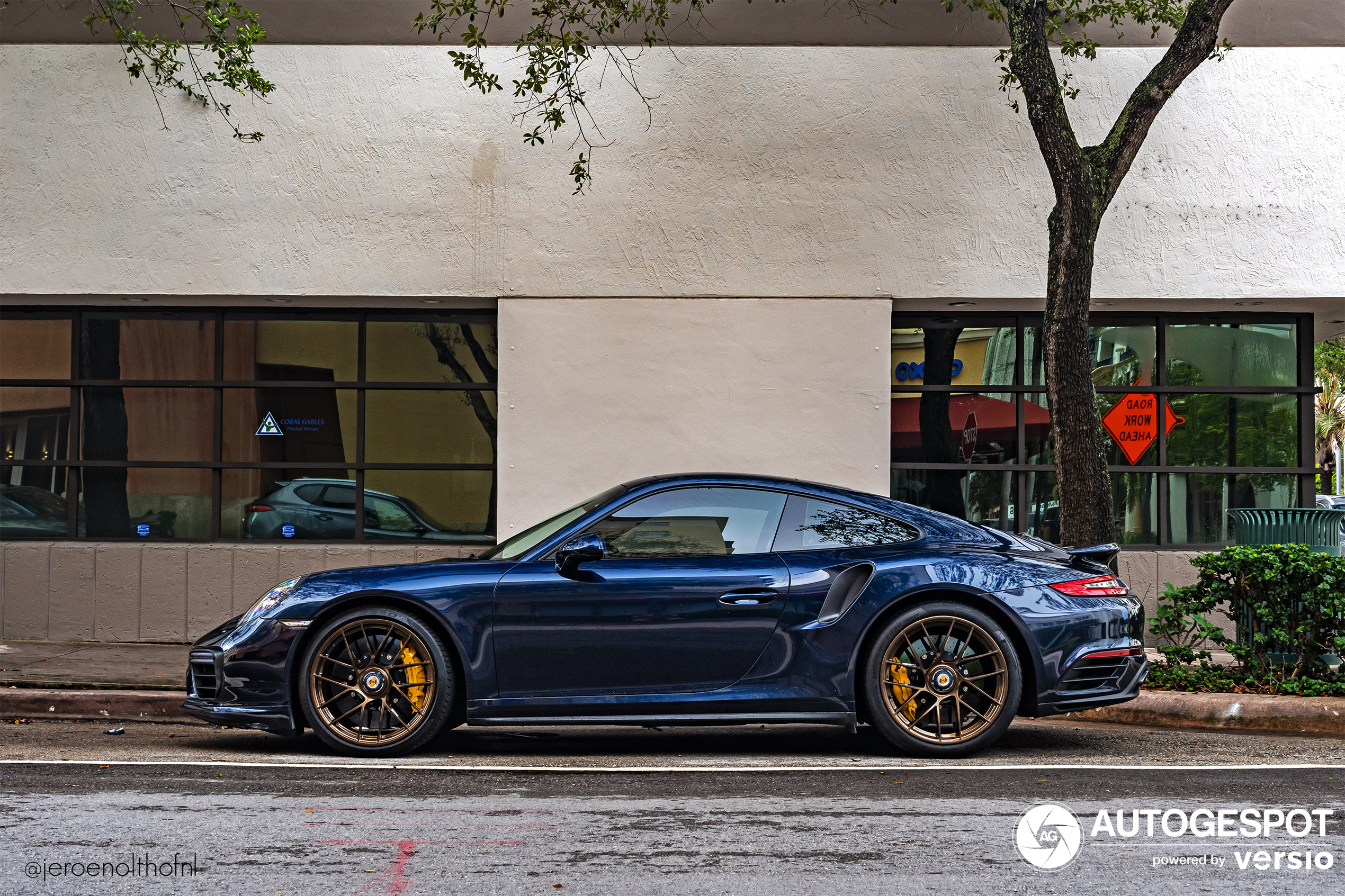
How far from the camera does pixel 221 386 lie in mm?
11070

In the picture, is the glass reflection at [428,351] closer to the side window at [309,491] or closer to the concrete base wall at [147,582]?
the side window at [309,491]

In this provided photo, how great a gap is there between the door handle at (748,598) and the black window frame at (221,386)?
18.1ft

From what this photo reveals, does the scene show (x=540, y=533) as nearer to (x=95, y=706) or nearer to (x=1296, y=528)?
(x=95, y=706)

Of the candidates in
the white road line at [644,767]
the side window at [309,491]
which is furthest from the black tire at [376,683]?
the side window at [309,491]

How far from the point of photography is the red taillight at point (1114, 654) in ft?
19.0

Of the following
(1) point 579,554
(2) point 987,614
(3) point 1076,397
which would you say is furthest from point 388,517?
(2) point 987,614

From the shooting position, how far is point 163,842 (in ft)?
13.8

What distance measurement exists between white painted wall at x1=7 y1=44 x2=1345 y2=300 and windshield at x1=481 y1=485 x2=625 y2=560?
181 inches

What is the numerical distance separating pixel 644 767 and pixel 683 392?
214 inches

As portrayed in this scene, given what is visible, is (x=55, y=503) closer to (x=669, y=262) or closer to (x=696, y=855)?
(x=669, y=262)

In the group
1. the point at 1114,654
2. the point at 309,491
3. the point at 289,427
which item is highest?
the point at 289,427

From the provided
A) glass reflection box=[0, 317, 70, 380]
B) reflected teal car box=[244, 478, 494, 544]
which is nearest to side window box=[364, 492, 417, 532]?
reflected teal car box=[244, 478, 494, 544]

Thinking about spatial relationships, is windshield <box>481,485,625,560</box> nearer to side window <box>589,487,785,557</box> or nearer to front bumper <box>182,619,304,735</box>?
side window <box>589,487,785,557</box>

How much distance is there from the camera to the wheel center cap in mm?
5832
